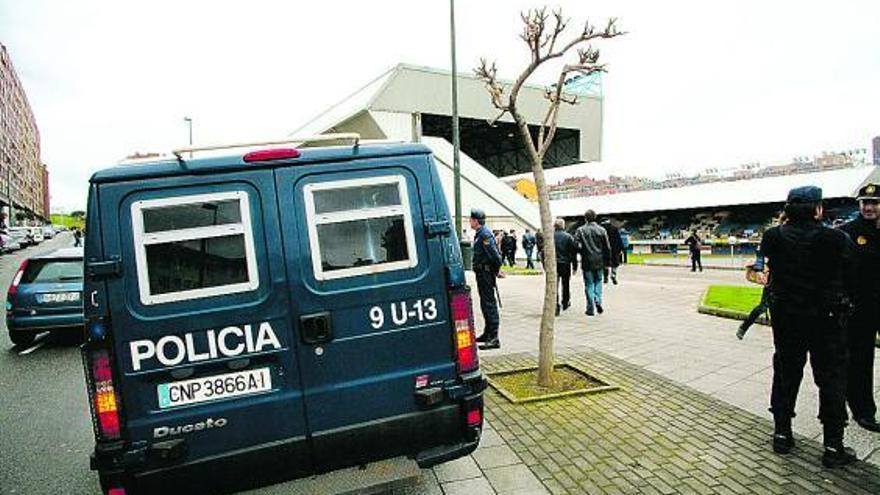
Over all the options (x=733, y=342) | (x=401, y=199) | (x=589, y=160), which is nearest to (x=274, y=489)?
(x=401, y=199)

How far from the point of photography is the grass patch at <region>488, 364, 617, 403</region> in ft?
17.0

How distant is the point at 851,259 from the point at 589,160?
42917 mm

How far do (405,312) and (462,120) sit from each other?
37926 mm

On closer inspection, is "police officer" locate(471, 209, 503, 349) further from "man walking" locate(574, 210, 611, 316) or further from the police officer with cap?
the police officer with cap

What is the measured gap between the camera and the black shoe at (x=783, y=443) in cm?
382

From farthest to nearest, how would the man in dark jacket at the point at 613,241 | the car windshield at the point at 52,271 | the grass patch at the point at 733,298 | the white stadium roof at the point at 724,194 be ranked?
the white stadium roof at the point at 724,194 → the man in dark jacket at the point at 613,241 → the grass patch at the point at 733,298 → the car windshield at the point at 52,271

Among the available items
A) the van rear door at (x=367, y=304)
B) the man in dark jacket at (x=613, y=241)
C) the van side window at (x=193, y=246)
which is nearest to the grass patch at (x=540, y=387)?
the van rear door at (x=367, y=304)

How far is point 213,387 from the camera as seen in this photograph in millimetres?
2840

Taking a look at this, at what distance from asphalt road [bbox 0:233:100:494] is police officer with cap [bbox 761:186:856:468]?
16.9 ft

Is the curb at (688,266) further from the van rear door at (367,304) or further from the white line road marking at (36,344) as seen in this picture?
the white line road marking at (36,344)

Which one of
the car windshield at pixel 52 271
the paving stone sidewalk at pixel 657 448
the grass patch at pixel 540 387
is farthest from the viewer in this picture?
the car windshield at pixel 52 271

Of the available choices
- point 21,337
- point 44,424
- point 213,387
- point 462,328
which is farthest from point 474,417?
point 21,337

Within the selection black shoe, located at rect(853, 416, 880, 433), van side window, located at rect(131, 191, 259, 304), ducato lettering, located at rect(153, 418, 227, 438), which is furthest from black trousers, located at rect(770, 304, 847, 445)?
ducato lettering, located at rect(153, 418, 227, 438)

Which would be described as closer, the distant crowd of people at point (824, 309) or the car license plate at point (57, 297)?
the distant crowd of people at point (824, 309)
